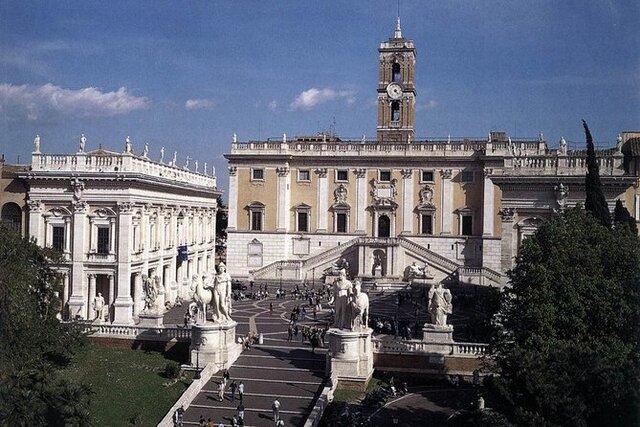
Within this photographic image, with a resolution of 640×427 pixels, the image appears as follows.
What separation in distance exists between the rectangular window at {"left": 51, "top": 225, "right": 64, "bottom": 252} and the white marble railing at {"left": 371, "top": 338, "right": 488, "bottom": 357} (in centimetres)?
2207

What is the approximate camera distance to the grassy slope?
27.9 m

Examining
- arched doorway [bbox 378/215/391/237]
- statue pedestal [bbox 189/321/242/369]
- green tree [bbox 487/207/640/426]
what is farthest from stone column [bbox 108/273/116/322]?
arched doorway [bbox 378/215/391/237]

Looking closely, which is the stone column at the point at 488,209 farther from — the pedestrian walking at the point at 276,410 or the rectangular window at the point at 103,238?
the pedestrian walking at the point at 276,410

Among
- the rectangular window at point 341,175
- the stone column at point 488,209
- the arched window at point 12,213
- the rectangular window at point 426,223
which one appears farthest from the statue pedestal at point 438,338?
the rectangular window at point 341,175

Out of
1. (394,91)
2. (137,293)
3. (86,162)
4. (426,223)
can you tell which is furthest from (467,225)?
(86,162)

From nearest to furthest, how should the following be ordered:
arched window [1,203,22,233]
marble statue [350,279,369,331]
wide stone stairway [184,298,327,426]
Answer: wide stone stairway [184,298,327,426]
marble statue [350,279,369,331]
arched window [1,203,22,233]

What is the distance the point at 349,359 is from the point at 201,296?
7369 millimetres

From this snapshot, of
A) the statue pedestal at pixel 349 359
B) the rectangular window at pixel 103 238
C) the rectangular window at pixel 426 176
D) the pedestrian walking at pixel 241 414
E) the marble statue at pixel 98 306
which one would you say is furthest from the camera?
the rectangular window at pixel 426 176

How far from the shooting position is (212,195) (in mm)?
66062

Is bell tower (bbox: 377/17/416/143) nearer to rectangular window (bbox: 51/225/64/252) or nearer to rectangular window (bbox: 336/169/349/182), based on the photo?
rectangular window (bbox: 336/169/349/182)

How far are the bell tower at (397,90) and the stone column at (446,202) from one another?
368 inches

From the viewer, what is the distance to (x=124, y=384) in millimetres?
31141

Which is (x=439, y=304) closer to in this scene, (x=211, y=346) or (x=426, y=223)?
(x=211, y=346)

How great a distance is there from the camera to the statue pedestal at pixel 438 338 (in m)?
33.3
